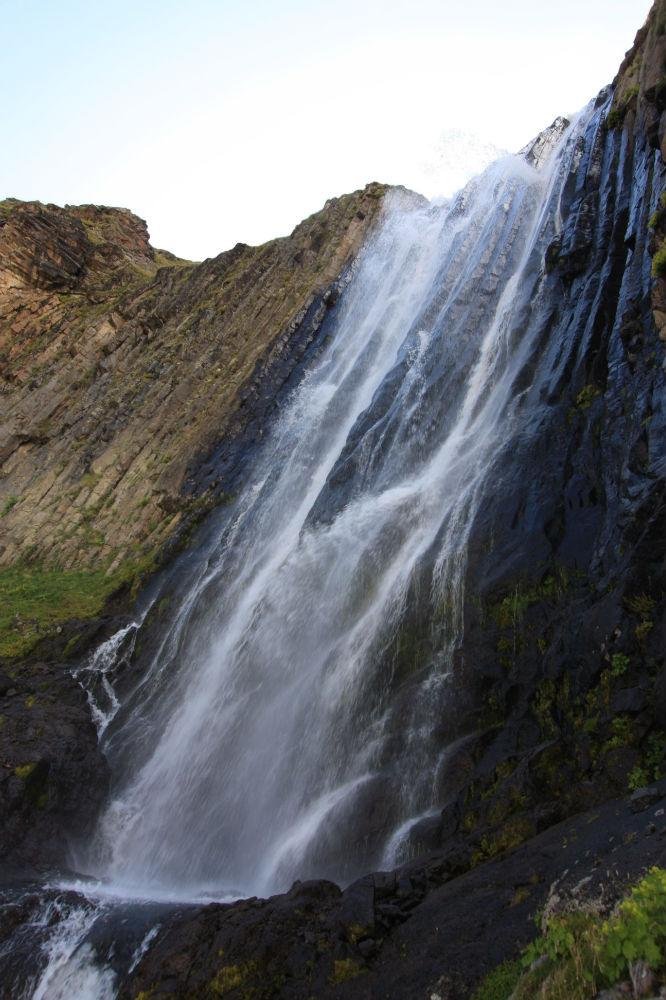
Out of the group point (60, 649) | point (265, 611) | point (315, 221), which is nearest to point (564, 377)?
point (265, 611)

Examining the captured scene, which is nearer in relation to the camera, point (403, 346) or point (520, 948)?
point (520, 948)

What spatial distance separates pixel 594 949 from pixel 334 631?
31.6 feet

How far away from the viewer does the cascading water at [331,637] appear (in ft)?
32.9

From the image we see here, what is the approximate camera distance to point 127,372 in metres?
38.4

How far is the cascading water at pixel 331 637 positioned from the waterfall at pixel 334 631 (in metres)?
0.05

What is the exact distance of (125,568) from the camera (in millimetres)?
24344

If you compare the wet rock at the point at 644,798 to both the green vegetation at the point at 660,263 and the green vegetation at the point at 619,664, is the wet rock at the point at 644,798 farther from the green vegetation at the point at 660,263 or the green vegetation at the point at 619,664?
the green vegetation at the point at 660,263

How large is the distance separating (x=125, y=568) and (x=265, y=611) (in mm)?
10746

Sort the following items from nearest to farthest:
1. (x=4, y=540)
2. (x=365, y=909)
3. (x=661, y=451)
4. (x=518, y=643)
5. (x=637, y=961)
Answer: (x=637, y=961) → (x=365, y=909) → (x=661, y=451) → (x=518, y=643) → (x=4, y=540)

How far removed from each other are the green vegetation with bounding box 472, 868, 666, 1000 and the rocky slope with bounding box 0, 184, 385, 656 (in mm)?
18633

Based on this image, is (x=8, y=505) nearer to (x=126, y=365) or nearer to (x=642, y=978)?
(x=126, y=365)

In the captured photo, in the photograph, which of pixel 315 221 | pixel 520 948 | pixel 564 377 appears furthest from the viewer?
pixel 315 221

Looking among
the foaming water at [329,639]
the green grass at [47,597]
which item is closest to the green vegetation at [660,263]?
the foaming water at [329,639]

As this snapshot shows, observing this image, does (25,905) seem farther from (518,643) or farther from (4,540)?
(4,540)
